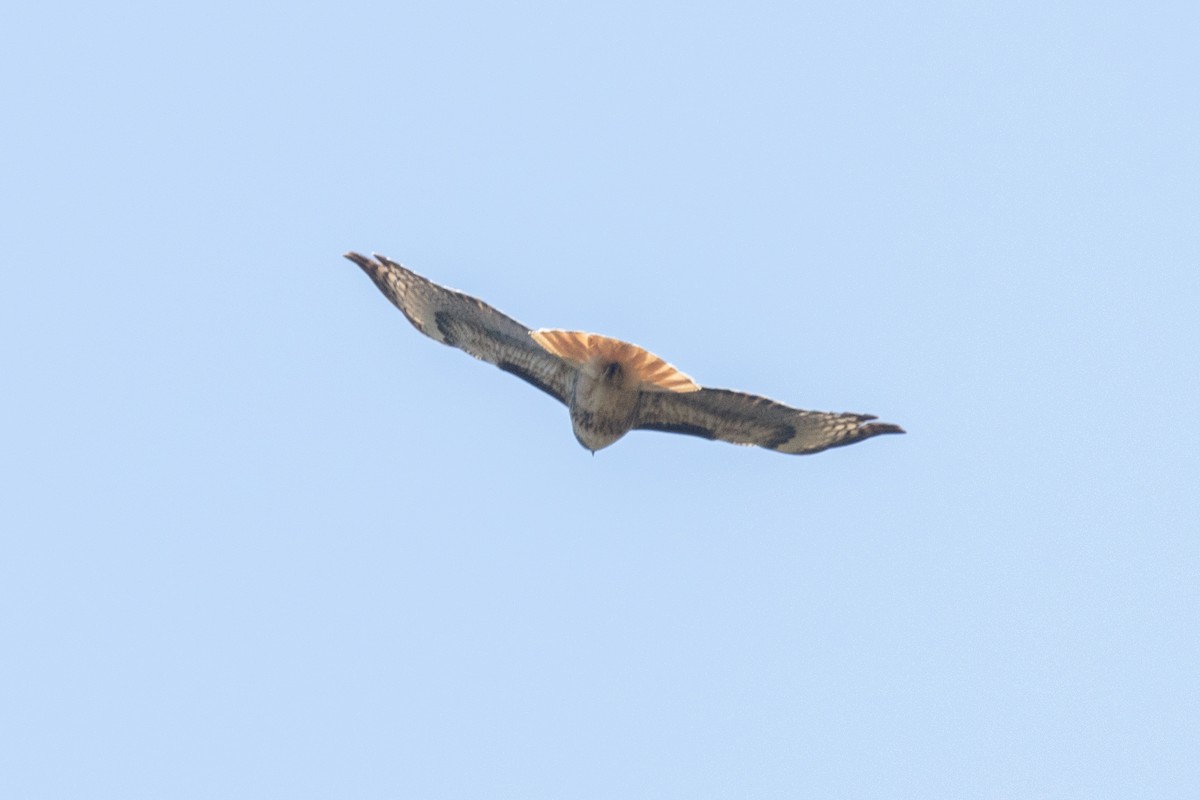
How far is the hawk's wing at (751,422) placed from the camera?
13.6m

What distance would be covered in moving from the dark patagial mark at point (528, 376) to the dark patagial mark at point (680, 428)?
675 millimetres

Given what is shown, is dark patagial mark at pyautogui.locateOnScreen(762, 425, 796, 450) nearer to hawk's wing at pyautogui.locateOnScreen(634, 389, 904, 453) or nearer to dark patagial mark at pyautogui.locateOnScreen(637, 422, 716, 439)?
hawk's wing at pyautogui.locateOnScreen(634, 389, 904, 453)

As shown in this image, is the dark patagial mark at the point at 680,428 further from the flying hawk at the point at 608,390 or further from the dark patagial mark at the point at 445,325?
the dark patagial mark at the point at 445,325

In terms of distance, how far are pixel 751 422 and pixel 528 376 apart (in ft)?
5.42

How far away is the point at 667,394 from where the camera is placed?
534 inches

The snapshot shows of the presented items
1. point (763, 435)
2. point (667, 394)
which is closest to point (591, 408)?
point (667, 394)

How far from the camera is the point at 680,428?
13961 millimetres

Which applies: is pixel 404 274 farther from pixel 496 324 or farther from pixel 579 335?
pixel 579 335

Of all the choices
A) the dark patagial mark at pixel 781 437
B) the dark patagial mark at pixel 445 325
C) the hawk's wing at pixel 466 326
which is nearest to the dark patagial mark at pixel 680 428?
the dark patagial mark at pixel 781 437

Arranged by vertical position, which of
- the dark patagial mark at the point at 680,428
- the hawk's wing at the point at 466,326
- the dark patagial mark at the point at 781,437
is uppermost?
the hawk's wing at the point at 466,326

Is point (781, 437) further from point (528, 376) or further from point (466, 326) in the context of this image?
point (466, 326)

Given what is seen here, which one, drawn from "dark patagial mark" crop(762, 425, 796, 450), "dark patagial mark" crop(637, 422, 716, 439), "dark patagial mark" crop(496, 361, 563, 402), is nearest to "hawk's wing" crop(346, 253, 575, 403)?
"dark patagial mark" crop(496, 361, 563, 402)

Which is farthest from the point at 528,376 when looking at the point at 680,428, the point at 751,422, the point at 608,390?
the point at 751,422

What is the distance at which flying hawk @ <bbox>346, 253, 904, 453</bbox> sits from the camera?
514 inches
